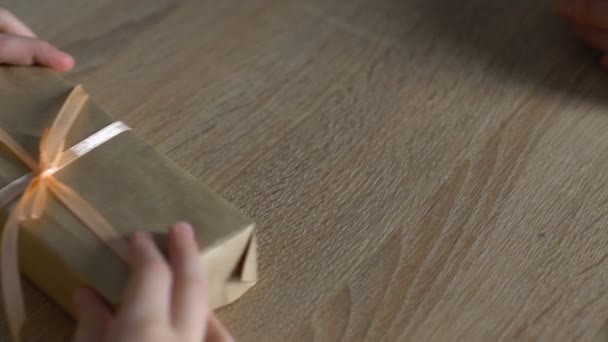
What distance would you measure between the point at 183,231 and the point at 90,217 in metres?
0.08

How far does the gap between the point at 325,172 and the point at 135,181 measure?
7.5 inches

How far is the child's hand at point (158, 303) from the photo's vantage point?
468 mm

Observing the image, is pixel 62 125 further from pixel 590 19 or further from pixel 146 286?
pixel 590 19

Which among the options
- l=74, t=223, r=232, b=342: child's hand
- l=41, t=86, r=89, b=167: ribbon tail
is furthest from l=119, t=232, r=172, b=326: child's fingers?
l=41, t=86, r=89, b=167: ribbon tail

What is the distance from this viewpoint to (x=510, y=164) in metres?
0.69

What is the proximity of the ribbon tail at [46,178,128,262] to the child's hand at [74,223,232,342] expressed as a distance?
0.05ft

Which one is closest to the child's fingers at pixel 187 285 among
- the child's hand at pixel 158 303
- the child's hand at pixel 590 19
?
the child's hand at pixel 158 303

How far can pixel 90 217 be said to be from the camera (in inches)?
20.9

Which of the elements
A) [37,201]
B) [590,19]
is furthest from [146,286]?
[590,19]

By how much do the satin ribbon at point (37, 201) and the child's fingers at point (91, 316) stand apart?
0.04 meters

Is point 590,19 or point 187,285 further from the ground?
point 590,19

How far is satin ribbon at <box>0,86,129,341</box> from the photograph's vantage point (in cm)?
53

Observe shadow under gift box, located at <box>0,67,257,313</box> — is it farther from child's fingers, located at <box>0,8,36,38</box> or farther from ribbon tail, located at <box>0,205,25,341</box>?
child's fingers, located at <box>0,8,36,38</box>

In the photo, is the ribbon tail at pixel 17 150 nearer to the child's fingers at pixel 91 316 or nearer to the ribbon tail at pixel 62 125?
the ribbon tail at pixel 62 125
